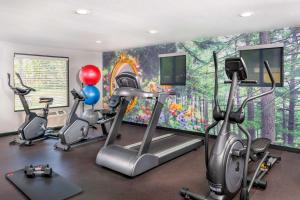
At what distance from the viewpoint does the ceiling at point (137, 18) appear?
275 centimetres

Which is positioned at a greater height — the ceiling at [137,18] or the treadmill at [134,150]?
the ceiling at [137,18]

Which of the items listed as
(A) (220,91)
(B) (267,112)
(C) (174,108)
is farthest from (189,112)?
(B) (267,112)

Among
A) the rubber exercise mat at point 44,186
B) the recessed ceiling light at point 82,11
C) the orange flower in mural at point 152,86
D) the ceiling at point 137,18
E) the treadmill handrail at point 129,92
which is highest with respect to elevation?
the ceiling at point 137,18

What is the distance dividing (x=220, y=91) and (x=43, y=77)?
4588 mm

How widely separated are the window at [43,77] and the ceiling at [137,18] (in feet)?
2.93

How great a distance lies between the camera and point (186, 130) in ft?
18.1

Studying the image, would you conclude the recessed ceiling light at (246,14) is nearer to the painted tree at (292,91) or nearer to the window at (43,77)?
the painted tree at (292,91)

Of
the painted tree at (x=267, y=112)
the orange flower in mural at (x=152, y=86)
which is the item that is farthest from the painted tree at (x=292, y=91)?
→ the orange flower in mural at (x=152, y=86)

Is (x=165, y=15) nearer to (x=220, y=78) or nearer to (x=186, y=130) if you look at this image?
(x=220, y=78)

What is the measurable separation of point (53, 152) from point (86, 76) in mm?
2321

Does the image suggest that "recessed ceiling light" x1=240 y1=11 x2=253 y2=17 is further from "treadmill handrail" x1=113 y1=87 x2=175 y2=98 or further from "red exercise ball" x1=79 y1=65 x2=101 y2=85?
"red exercise ball" x1=79 y1=65 x2=101 y2=85

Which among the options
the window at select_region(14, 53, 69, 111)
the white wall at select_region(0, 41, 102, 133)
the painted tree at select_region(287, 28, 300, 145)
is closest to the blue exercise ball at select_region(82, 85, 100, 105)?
the window at select_region(14, 53, 69, 111)

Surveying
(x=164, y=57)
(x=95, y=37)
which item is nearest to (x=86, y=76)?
(x=95, y=37)

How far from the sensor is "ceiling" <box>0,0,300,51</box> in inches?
108
